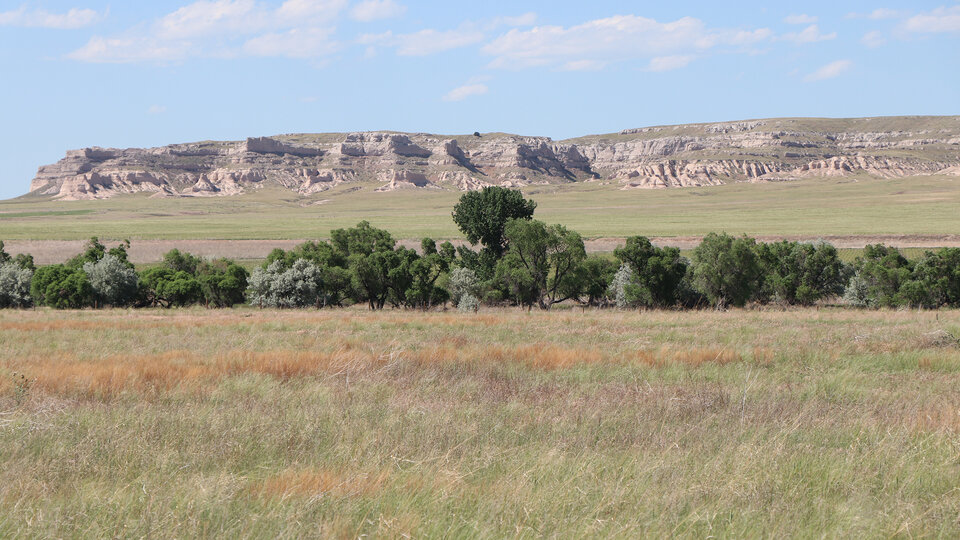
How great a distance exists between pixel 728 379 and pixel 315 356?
710 cm

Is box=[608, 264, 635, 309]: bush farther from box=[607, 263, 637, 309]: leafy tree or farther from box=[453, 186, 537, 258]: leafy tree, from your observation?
box=[453, 186, 537, 258]: leafy tree

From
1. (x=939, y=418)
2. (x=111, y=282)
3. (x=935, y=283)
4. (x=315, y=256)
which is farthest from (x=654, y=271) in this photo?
(x=939, y=418)

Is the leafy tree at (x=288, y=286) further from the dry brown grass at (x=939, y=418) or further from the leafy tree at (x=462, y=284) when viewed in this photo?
the dry brown grass at (x=939, y=418)

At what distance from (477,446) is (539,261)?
134 feet

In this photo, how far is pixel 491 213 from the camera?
2302 inches

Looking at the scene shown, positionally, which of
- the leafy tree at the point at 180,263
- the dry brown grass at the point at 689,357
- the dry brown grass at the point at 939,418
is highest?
the dry brown grass at the point at 939,418

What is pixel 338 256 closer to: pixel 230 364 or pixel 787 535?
pixel 230 364

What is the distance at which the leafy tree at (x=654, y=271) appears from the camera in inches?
1863

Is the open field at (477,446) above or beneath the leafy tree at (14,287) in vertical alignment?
above

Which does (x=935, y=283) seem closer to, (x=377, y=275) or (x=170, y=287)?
(x=377, y=275)

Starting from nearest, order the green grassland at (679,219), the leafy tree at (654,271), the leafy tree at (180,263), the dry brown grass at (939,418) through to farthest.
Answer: the dry brown grass at (939,418) < the leafy tree at (654,271) < the leafy tree at (180,263) < the green grassland at (679,219)

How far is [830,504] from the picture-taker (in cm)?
593

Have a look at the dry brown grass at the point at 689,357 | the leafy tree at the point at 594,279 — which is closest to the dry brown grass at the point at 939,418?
the dry brown grass at the point at 689,357

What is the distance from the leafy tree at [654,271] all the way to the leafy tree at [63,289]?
3425 centimetres
